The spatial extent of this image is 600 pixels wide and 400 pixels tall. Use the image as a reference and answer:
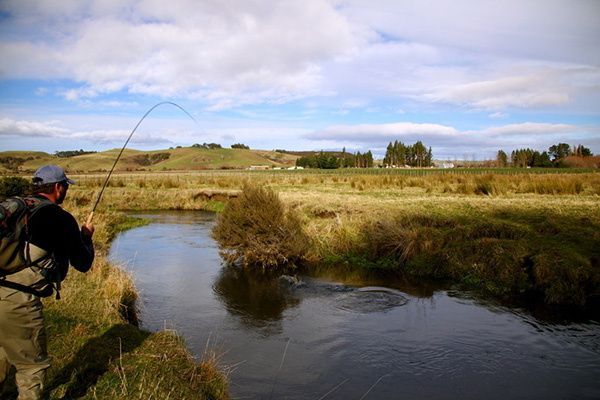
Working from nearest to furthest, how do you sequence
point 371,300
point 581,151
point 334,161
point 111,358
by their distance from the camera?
point 111,358, point 371,300, point 581,151, point 334,161

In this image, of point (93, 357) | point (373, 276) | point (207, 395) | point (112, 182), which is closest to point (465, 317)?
point (373, 276)

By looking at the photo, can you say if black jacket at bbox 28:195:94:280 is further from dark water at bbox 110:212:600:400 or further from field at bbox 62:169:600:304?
field at bbox 62:169:600:304

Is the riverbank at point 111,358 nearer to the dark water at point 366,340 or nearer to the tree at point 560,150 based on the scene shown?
the dark water at point 366,340

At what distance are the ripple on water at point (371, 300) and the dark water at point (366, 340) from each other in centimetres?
3

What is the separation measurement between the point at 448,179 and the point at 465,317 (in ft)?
79.4

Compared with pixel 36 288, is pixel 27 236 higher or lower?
higher

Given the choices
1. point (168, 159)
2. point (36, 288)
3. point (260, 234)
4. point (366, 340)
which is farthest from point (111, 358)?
point (168, 159)

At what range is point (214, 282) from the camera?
15.1m

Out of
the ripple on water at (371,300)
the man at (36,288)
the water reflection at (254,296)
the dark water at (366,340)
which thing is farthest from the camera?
the ripple on water at (371,300)

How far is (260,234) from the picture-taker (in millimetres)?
16891

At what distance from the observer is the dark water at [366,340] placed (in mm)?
8039

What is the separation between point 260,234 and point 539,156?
95.6 metres

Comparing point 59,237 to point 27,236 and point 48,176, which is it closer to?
point 27,236

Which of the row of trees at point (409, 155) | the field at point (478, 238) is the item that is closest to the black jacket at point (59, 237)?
the field at point (478, 238)
